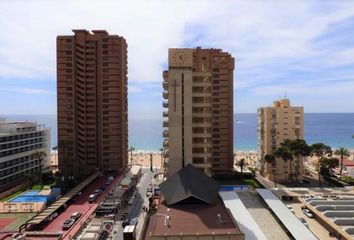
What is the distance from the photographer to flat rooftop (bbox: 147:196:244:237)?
36375 millimetres

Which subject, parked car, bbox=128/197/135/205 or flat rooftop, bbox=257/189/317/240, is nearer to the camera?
flat rooftop, bbox=257/189/317/240

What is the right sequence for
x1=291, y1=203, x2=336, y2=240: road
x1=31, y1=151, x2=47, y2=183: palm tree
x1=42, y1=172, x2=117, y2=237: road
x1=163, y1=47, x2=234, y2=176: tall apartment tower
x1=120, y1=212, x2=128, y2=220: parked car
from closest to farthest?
1. x1=291, y1=203, x2=336, y2=240: road
2. x1=42, y1=172, x2=117, y2=237: road
3. x1=120, y1=212, x2=128, y2=220: parked car
4. x1=163, y1=47, x2=234, y2=176: tall apartment tower
5. x1=31, y1=151, x2=47, y2=183: palm tree

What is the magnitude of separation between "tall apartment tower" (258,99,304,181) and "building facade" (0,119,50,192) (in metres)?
54.5

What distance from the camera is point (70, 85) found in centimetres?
9075

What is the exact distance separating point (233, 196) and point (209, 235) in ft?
71.0

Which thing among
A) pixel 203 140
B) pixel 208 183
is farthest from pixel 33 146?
pixel 208 183

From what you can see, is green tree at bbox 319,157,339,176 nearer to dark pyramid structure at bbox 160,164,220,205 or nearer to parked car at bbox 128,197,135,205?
dark pyramid structure at bbox 160,164,220,205

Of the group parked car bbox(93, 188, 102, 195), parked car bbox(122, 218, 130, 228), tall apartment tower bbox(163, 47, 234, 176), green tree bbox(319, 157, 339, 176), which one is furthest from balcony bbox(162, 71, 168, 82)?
green tree bbox(319, 157, 339, 176)

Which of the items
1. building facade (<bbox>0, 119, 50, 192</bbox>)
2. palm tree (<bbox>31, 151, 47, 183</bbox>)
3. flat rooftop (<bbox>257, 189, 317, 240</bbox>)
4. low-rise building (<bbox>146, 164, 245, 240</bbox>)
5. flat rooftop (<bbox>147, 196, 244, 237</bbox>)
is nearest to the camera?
low-rise building (<bbox>146, 164, 245, 240</bbox>)

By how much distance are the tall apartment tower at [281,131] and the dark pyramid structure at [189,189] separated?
35742 millimetres

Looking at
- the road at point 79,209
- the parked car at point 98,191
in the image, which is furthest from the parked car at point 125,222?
the parked car at point 98,191

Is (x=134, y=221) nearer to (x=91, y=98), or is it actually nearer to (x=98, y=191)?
(x=98, y=191)

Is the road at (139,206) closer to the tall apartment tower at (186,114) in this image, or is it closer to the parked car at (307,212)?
the tall apartment tower at (186,114)

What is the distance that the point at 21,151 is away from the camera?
8038cm
